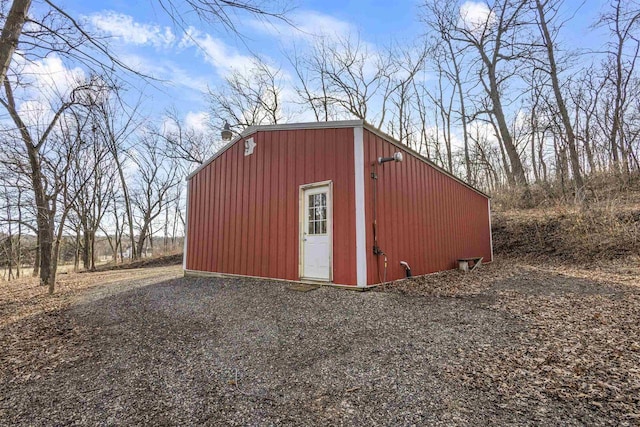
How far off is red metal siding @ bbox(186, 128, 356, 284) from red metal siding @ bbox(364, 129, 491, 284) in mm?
394

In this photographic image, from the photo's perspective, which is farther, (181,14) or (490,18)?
(490,18)

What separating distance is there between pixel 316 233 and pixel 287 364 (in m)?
2.89

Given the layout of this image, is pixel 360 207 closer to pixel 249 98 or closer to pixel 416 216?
pixel 416 216

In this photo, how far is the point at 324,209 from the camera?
516 centimetres

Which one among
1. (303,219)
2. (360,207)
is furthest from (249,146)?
(360,207)

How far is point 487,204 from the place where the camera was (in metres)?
9.64

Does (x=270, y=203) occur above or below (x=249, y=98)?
below

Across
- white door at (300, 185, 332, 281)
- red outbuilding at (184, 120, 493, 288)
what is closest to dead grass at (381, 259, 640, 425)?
red outbuilding at (184, 120, 493, 288)

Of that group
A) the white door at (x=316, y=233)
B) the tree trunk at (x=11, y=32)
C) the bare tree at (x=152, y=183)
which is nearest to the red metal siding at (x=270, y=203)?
the white door at (x=316, y=233)

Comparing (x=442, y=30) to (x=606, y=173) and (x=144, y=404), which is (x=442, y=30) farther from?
(x=144, y=404)

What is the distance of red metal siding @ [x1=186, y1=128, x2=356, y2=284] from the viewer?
491 cm

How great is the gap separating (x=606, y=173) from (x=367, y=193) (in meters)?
11.6

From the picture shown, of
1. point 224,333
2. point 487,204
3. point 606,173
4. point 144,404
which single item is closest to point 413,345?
point 224,333

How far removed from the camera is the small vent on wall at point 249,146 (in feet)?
20.8
